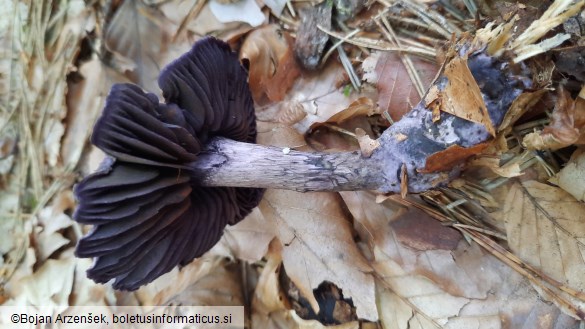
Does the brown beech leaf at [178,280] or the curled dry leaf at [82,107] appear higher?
the curled dry leaf at [82,107]

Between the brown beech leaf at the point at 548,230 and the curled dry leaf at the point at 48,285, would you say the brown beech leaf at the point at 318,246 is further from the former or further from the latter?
the curled dry leaf at the point at 48,285

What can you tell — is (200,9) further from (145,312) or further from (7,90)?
(145,312)

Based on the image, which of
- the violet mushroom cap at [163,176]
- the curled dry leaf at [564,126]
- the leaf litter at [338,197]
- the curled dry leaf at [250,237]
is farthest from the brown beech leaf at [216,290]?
the curled dry leaf at [564,126]

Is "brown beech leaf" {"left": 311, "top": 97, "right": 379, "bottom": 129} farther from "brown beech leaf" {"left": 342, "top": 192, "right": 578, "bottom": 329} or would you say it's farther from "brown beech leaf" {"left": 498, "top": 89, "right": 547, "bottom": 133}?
"brown beech leaf" {"left": 498, "top": 89, "right": 547, "bottom": 133}

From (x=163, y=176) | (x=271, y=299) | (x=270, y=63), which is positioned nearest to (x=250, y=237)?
(x=271, y=299)

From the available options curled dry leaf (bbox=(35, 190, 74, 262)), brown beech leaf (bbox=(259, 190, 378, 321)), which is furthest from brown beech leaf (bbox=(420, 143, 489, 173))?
curled dry leaf (bbox=(35, 190, 74, 262))

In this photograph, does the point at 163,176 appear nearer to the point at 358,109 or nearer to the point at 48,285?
the point at 358,109

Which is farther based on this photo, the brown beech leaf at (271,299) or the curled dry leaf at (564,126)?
the brown beech leaf at (271,299)

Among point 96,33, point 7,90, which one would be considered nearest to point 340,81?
point 96,33
